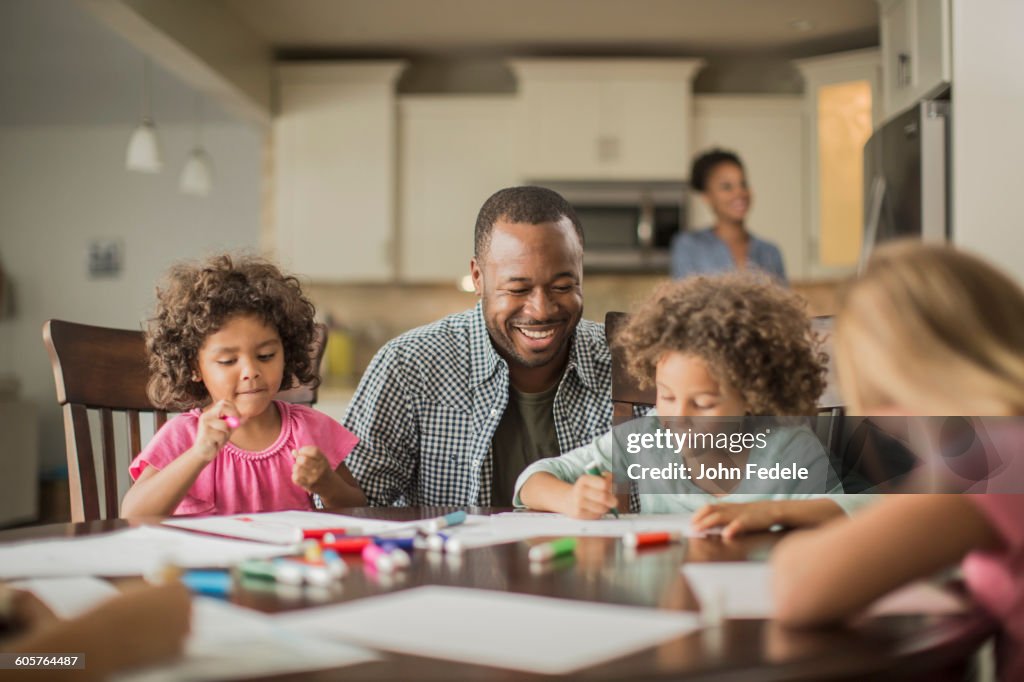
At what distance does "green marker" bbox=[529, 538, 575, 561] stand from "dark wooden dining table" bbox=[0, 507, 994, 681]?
12 millimetres

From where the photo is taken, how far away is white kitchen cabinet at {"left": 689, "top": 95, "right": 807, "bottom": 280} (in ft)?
16.4

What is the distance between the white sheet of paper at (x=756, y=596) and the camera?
695 mm

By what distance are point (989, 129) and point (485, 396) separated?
1.93 metres

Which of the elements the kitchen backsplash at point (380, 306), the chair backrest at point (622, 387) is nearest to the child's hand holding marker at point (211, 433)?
the chair backrest at point (622, 387)

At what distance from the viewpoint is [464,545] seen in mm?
1026

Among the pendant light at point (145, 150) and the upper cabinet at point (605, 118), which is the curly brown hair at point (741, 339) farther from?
the pendant light at point (145, 150)

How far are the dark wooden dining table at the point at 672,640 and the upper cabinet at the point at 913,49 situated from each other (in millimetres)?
2541

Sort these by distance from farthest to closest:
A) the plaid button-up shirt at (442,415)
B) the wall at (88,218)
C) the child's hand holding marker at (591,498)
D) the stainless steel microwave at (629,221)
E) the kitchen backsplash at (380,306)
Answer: the wall at (88,218) → the kitchen backsplash at (380,306) → the stainless steel microwave at (629,221) → the plaid button-up shirt at (442,415) → the child's hand holding marker at (591,498)

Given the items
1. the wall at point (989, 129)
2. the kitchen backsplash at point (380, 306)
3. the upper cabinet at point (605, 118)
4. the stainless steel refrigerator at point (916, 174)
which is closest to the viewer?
the wall at point (989, 129)

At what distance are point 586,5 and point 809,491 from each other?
3645 millimetres

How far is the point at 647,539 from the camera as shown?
1.03 meters

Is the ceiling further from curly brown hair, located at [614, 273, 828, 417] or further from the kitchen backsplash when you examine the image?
curly brown hair, located at [614, 273, 828, 417]

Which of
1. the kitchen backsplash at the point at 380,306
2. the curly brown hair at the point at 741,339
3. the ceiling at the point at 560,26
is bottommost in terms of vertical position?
the curly brown hair at the point at 741,339

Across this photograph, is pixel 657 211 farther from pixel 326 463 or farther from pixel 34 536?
pixel 34 536
